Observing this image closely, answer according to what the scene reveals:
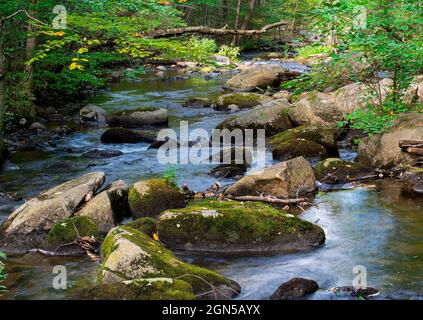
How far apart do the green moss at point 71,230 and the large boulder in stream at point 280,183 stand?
111 inches

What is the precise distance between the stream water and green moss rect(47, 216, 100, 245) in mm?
345

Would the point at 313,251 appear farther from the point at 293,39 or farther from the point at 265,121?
the point at 265,121

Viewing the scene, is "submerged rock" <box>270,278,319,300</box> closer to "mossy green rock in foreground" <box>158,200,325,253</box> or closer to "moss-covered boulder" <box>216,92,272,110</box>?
"mossy green rock in foreground" <box>158,200,325,253</box>

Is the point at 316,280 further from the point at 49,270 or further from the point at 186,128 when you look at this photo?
the point at 186,128

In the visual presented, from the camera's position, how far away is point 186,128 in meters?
16.2

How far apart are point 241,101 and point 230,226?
38.9ft

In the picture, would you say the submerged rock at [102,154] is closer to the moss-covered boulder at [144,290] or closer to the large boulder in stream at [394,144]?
the large boulder in stream at [394,144]

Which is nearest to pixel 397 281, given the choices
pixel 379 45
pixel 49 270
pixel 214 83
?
pixel 49 270

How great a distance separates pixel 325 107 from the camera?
1459 centimetres

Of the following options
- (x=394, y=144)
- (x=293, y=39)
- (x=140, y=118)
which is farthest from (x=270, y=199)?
(x=140, y=118)

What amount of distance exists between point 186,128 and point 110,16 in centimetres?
597

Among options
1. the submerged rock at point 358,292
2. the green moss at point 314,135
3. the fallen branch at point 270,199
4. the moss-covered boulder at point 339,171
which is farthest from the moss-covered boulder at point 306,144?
the submerged rock at point 358,292

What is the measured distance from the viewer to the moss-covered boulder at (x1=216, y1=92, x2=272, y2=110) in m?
18.9

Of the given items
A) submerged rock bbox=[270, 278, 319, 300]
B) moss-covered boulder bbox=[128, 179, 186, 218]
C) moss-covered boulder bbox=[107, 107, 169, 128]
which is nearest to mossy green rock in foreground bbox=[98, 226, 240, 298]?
submerged rock bbox=[270, 278, 319, 300]
